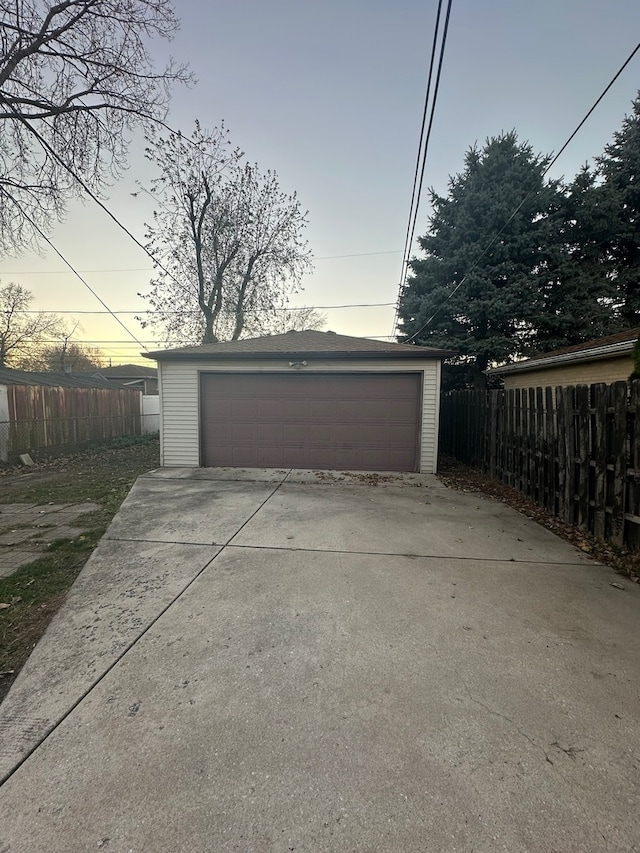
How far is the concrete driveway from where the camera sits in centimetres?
134

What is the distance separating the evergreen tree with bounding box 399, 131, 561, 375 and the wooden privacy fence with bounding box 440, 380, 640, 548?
5.68 m

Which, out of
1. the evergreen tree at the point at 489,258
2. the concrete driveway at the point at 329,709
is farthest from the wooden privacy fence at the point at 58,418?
the evergreen tree at the point at 489,258

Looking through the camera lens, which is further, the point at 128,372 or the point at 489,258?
the point at 128,372

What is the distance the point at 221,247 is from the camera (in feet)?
58.2

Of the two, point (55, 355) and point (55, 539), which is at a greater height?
point (55, 355)

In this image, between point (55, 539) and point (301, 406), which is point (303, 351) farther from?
point (55, 539)

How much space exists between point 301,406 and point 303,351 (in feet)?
4.00

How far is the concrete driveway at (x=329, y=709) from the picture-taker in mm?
1343

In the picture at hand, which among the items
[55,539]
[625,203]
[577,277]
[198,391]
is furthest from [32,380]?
[625,203]

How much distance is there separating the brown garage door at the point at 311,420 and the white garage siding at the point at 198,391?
0.15 metres

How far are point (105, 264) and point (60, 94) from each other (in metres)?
6.08

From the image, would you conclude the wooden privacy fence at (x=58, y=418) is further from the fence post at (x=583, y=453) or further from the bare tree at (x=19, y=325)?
the bare tree at (x=19, y=325)

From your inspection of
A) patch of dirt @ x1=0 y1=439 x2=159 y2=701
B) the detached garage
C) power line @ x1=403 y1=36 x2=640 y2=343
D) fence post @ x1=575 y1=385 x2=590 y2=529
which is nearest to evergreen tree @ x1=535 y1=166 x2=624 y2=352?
power line @ x1=403 y1=36 x2=640 y2=343

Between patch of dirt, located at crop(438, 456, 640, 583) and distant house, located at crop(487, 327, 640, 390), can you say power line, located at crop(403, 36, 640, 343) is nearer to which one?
distant house, located at crop(487, 327, 640, 390)
